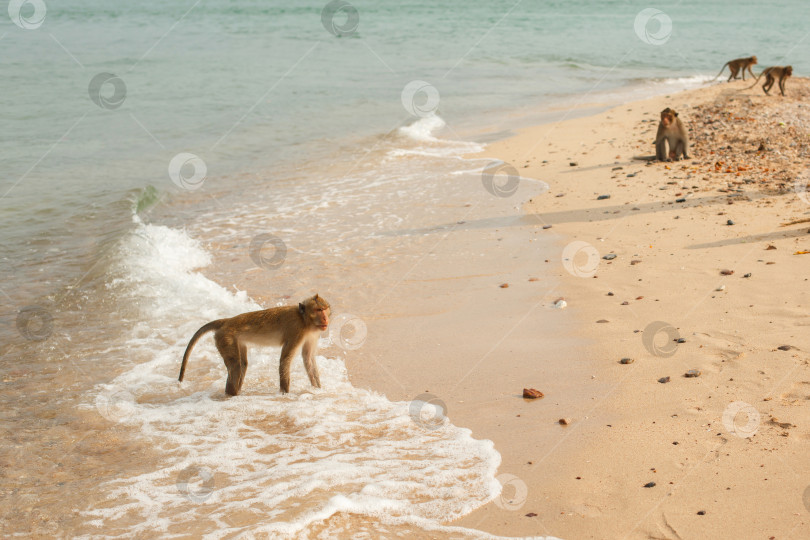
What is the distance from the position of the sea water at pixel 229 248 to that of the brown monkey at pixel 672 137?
10.3 feet

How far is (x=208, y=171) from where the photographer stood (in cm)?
1548

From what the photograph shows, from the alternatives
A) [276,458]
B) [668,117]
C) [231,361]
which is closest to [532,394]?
[276,458]

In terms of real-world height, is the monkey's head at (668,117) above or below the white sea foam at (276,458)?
above

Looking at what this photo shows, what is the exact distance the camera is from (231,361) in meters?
6.52

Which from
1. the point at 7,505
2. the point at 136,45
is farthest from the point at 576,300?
the point at 136,45

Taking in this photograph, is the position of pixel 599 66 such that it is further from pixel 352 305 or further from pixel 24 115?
pixel 352 305

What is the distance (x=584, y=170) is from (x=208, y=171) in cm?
762

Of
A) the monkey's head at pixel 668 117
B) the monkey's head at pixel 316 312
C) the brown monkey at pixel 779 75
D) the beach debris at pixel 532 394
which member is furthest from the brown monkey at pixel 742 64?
the monkey's head at pixel 316 312

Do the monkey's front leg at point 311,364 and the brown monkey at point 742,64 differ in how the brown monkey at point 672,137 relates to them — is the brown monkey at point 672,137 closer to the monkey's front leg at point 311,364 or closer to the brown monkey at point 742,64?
the monkey's front leg at point 311,364

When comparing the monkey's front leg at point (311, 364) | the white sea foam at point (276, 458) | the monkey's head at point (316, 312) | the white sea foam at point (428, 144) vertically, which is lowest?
the white sea foam at point (276, 458)

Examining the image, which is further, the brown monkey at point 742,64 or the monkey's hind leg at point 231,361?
the brown monkey at point 742,64

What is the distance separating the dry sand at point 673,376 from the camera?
4.49m

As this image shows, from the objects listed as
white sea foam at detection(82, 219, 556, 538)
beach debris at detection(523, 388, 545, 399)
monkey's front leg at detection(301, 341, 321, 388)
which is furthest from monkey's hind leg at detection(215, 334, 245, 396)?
beach debris at detection(523, 388, 545, 399)

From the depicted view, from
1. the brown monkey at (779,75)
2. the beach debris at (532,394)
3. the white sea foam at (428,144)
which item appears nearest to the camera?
the beach debris at (532,394)
